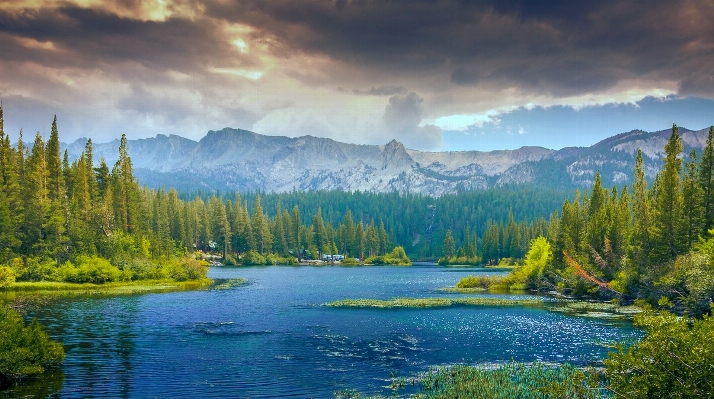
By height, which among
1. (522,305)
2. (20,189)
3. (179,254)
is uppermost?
(20,189)

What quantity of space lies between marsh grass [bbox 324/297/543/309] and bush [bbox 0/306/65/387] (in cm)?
4218

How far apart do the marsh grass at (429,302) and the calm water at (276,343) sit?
136 inches

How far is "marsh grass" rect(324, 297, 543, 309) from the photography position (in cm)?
7369

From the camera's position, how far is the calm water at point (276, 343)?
3441 cm

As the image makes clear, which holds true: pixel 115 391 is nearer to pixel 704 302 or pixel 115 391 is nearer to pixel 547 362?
pixel 547 362

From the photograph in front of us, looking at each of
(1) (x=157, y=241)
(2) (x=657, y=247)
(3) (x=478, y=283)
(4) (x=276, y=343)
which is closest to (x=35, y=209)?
(1) (x=157, y=241)

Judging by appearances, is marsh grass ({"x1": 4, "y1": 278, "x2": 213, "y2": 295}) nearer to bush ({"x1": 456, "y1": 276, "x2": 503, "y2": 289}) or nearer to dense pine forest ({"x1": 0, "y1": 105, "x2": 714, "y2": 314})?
dense pine forest ({"x1": 0, "y1": 105, "x2": 714, "y2": 314})

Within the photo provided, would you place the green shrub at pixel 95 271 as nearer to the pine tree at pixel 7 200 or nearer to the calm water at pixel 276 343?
the pine tree at pixel 7 200

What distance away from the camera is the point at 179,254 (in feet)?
468

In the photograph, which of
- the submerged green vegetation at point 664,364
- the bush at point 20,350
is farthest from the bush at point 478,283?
the submerged green vegetation at point 664,364

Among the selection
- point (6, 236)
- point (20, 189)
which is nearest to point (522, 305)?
point (6, 236)

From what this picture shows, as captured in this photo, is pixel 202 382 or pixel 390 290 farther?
pixel 390 290

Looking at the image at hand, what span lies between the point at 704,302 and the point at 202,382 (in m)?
49.3

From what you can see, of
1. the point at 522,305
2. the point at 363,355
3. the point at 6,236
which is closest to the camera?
the point at 363,355
